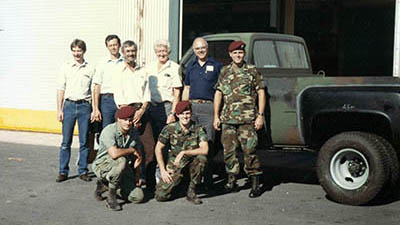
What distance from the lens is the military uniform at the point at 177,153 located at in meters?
7.00

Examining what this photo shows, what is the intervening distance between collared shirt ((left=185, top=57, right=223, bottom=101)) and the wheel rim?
5.27ft

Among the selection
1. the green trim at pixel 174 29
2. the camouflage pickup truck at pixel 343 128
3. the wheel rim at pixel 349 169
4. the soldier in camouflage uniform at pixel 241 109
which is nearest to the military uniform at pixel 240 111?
the soldier in camouflage uniform at pixel 241 109

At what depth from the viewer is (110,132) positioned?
270 inches

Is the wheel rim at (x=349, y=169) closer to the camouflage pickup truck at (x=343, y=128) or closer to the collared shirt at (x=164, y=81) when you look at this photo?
the camouflage pickup truck at (x=343, y=128)

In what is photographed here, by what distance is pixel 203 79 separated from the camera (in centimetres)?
746

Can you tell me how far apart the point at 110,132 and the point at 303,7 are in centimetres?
1557

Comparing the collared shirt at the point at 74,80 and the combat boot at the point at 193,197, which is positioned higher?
the collared shirt at the point at 74,80

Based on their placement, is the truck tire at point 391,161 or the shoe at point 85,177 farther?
the shoe at point 85,177

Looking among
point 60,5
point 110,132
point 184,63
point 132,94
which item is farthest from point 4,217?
point 60,5

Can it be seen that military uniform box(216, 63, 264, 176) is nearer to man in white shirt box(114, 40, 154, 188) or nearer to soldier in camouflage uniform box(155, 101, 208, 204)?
soldier in camouflage uniform box(155, 101, 208, 204)

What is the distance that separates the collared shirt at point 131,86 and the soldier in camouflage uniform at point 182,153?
541mm

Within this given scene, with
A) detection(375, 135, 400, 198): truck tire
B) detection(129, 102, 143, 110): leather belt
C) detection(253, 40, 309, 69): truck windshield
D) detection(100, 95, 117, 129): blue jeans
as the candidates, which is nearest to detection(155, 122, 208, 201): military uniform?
detection(129, 102, 143, 110): leather belt

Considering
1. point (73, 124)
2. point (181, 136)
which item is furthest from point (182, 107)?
point (73, 124)

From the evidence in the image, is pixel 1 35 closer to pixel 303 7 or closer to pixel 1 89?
pixel 1 89
